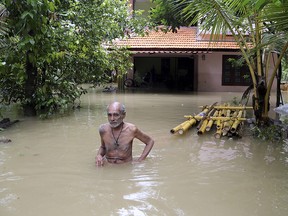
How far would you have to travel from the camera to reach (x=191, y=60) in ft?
76.2

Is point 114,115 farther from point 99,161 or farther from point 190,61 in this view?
point 190,61

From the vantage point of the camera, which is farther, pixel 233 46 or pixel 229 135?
pixel 233 46

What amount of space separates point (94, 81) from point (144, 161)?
6.99 meters

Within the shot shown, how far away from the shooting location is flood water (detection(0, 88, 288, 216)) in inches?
153

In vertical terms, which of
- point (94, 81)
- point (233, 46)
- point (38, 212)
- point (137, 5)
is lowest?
point (38, 212)

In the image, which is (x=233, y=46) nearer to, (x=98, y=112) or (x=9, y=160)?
(x=98, y=112)

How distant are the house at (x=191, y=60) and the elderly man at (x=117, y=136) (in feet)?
37.4

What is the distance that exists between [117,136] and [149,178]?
0.71 m

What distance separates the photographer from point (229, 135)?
7484 mm

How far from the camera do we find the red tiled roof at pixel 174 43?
17703 millimetres

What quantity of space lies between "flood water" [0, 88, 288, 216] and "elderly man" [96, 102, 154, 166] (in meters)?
0.14

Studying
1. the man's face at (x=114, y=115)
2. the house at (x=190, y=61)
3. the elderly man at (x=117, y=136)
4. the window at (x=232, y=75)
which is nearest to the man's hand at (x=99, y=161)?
the elderly man at (x=117, y=136)

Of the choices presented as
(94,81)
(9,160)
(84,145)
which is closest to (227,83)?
(94,81)

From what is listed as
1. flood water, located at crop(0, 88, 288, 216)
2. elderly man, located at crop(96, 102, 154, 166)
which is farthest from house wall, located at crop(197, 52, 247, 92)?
elderly man, located at crop(96, 102, 154, 166)
